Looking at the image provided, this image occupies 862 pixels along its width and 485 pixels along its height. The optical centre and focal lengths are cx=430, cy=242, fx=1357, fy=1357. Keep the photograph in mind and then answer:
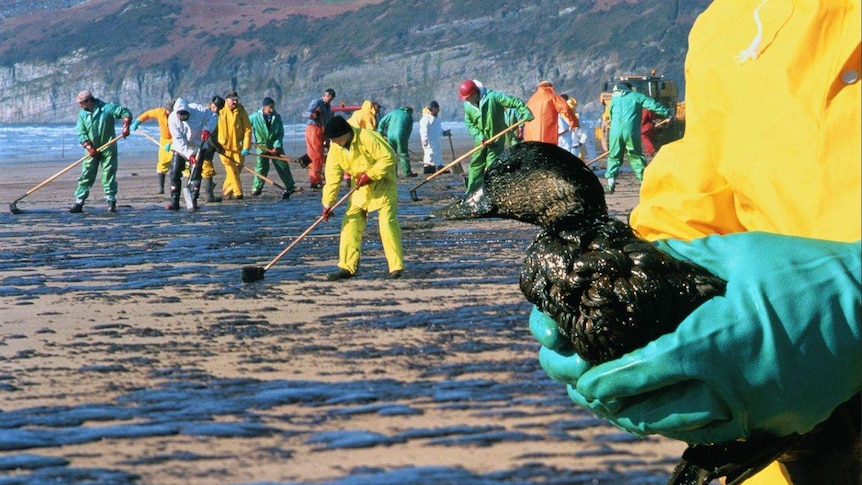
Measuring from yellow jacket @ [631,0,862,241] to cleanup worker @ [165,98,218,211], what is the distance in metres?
18.1

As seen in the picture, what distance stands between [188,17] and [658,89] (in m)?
145

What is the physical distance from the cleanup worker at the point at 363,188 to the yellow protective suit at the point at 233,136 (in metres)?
11.1

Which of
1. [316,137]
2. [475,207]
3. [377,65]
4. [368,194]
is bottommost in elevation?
[316,137]

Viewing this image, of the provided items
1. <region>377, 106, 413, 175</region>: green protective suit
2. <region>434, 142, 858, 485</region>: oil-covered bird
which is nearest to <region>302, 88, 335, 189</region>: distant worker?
<region>377, 106, 413, 175</region>: green protective suit

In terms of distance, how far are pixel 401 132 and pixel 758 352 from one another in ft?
87.1

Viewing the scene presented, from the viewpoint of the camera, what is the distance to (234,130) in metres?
22.6

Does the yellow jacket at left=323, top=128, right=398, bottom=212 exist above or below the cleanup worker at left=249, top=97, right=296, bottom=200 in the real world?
above

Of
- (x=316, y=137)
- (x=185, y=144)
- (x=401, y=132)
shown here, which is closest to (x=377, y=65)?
(x=401, y=132)

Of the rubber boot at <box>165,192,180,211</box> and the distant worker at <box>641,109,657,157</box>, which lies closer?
the rubber boot at <box>165,192,180,211</box>

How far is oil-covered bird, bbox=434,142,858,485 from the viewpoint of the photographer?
51.5 inches

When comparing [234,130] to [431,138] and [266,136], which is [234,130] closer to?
[266,136]

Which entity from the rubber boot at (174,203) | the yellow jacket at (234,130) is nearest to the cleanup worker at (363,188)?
the rubber boot at (174,203)

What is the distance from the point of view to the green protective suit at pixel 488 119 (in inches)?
710

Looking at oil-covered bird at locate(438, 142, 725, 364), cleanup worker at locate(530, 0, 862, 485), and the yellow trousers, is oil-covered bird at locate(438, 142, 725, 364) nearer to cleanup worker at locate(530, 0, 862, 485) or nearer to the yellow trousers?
cleanup worker at locate(530, 0, 862, 485)
